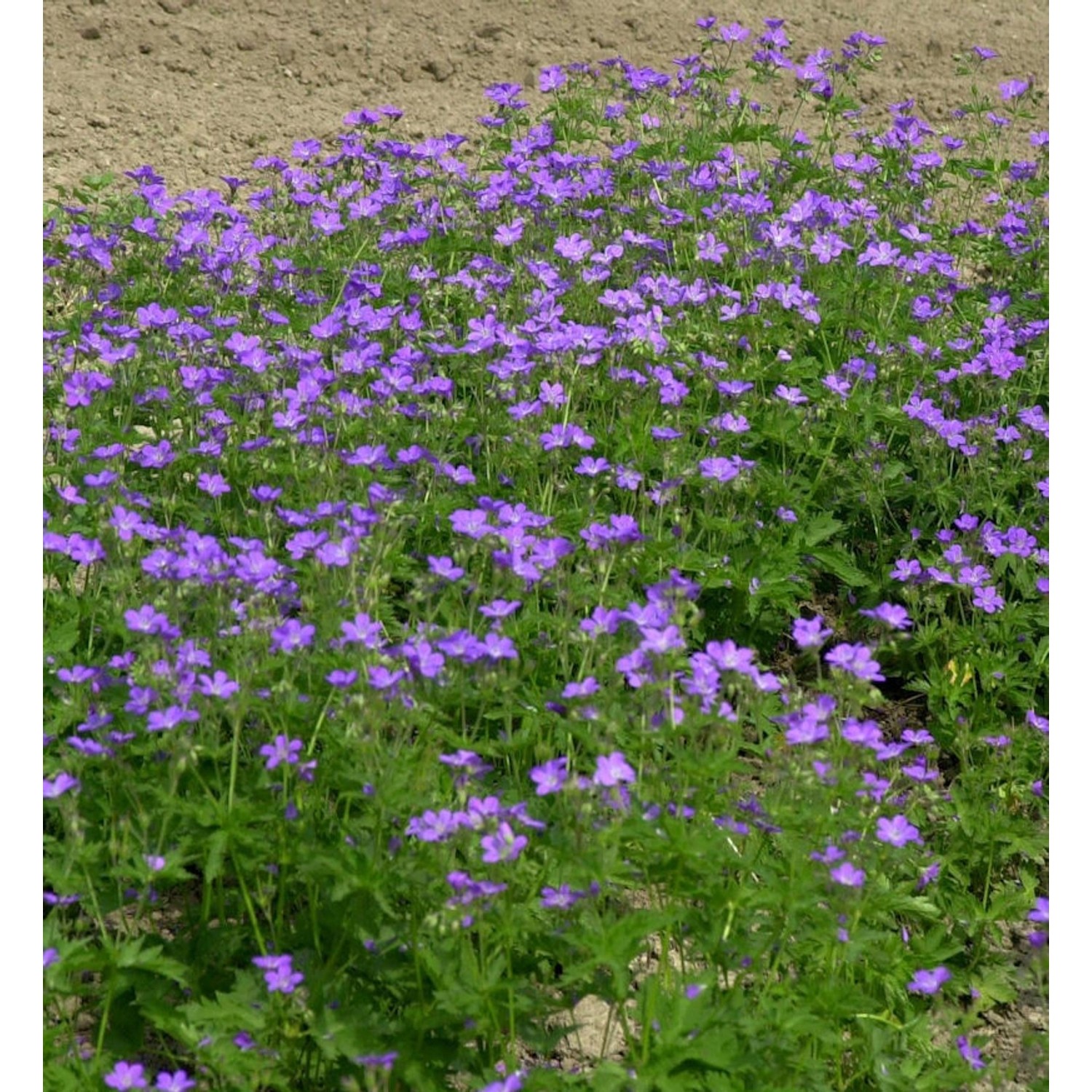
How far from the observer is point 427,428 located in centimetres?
474

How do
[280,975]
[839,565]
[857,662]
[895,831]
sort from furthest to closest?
[839,565] → [895,831] → [857,662] → [280,975]

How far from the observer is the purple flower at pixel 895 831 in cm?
337

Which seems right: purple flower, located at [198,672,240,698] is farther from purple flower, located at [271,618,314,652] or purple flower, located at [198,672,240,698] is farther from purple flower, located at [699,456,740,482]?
purple flower, located at [699,456,740,482]

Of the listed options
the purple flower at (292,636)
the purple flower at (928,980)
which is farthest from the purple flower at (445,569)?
the purple flower at (928,980)

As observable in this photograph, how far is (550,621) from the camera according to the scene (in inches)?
151

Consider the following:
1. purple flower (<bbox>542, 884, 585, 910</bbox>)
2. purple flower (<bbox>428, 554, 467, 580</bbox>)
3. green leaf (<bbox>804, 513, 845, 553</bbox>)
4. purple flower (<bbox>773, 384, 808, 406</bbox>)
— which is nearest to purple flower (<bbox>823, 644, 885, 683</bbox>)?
purple flower (<bbox>542, 884, 585, 910</bbox>)

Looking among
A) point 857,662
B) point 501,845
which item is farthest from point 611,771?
point 857,662

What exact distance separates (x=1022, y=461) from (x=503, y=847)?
2.86 metres

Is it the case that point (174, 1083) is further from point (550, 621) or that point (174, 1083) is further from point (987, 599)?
point (987, 599)

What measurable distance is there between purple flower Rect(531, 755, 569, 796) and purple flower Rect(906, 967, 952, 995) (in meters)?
0.89

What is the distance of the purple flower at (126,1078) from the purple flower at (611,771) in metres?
0.98

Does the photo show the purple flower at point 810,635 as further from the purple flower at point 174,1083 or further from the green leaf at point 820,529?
the purple flower at point 174,1083

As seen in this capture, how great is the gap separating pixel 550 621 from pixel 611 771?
0.86 metres
